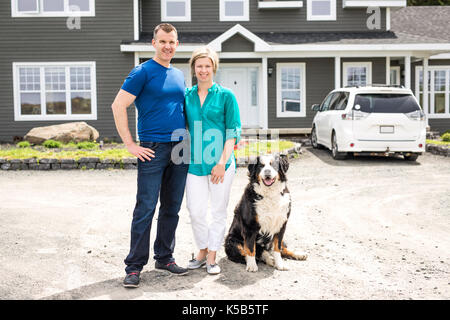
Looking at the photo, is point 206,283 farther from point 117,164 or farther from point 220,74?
point 220,74

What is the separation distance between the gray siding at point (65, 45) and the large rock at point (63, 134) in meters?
2.10

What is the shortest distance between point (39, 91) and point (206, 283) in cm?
1674

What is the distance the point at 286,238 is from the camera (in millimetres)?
6359

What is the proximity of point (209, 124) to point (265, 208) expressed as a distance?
96 centimetres

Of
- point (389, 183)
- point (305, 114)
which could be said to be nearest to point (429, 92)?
point (305, 114)

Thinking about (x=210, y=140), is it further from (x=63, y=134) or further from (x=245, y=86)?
(x=245, y=86)

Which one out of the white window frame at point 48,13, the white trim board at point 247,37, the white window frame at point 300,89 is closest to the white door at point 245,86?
the white window frame at point 300,89

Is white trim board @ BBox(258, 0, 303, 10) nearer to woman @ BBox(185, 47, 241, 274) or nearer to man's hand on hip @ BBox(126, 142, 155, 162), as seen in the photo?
woman @ BBox(185, 47, 241, 274)

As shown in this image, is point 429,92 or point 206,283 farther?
point 429,92

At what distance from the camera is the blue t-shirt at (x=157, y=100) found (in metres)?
4.46

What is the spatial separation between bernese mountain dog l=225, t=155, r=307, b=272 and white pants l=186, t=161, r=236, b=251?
225mm

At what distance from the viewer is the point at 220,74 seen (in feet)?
69.2

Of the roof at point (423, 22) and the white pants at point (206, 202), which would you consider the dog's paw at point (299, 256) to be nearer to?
the white pants at point (206, 202)

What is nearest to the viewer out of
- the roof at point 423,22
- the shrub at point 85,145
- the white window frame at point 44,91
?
the shrub at point 85,145
